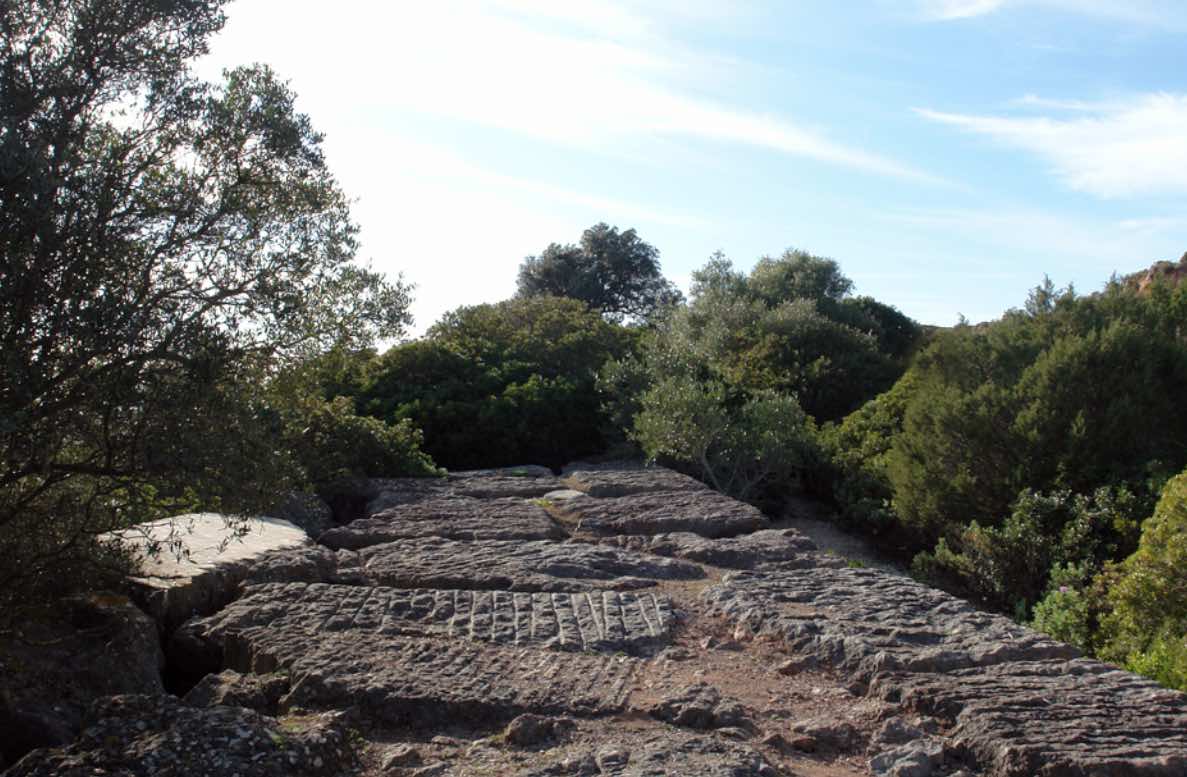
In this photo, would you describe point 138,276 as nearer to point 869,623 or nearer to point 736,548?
point 869,623

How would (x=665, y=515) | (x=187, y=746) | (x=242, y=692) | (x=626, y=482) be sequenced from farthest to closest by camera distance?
1. (x=626, y=482)
2. (x=665, y=515)
3. (x=242, y=692)
4. (x=187, y=746)

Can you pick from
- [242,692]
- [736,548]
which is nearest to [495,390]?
[736,548]

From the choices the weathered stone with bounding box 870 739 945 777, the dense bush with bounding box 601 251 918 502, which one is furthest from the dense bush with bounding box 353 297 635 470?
the weathered stone with bounding box 870 739 945 777

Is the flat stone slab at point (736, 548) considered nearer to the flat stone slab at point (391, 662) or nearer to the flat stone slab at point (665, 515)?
the flat stone slab at point (665, 515)

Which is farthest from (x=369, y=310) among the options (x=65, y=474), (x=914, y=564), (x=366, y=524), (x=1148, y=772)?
(x=914, y=564)

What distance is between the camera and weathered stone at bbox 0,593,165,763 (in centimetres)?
370

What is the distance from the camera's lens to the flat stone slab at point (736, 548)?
634cm

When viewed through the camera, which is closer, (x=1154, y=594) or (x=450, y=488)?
(x=1154, y=594)

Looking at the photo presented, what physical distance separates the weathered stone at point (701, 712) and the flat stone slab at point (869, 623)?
2.29 feet

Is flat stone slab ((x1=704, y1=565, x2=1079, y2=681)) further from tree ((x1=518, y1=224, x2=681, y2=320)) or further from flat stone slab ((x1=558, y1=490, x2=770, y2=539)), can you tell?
tree ((x1=518, y1=224, x2=681, y2=320))

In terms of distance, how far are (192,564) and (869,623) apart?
3.20 meters

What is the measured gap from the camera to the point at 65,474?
3893mm

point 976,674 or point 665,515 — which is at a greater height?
point 665,515

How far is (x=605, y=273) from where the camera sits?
124ft
